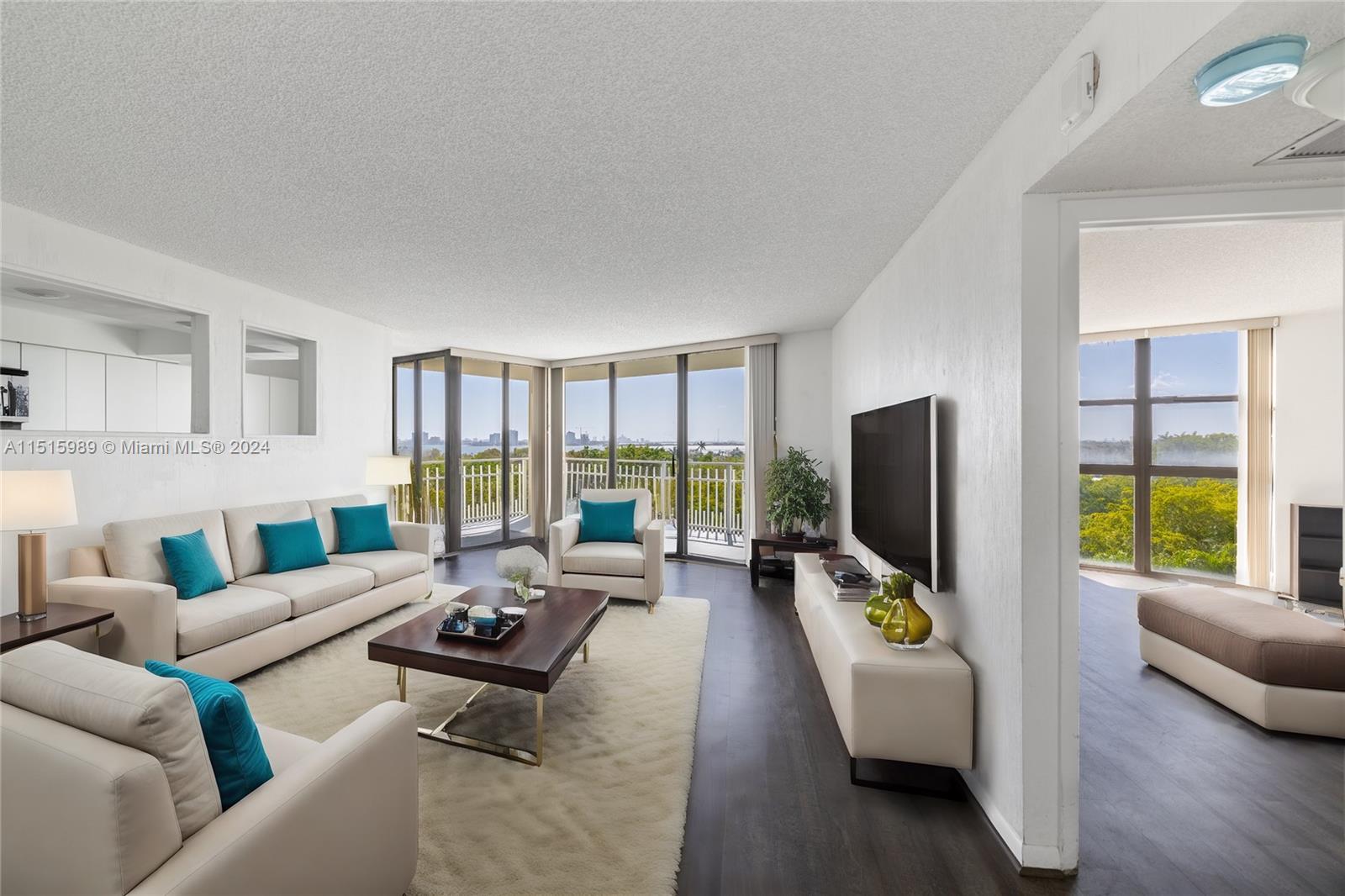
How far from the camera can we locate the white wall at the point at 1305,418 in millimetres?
4039

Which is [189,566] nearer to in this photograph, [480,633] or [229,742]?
[480,633]

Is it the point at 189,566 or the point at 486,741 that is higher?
the point at 189,566

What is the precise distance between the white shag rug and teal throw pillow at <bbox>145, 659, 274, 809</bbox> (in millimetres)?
680

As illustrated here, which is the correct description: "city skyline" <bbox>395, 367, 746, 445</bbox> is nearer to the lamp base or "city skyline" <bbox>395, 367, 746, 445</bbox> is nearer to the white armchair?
the white armchair

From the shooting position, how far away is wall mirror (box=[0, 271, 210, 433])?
3.59 meters

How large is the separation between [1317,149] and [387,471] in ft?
18.8

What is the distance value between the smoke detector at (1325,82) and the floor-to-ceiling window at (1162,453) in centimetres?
404

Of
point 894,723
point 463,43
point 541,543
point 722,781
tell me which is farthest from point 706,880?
point 541,543

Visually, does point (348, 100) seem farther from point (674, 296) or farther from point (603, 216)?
point (674, 296)

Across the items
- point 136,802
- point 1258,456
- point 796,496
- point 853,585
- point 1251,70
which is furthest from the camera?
point 796,496

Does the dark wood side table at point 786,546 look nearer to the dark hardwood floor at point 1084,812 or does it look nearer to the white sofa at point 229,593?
the dark hardwood floor at point 1084,812

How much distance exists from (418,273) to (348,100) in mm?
1888

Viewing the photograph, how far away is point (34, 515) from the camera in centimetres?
237

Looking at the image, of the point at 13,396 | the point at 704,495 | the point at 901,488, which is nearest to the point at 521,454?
the point at 704,495
